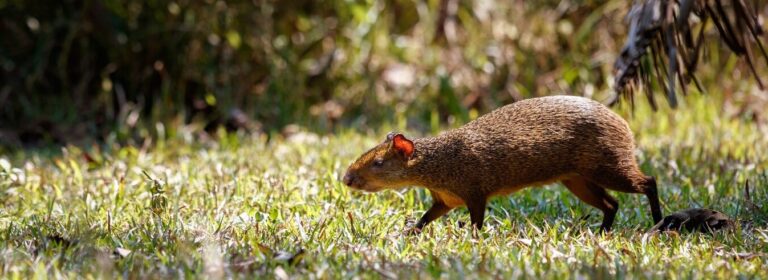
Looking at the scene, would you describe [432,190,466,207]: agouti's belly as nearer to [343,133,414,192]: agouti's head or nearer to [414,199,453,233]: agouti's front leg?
[414,199,453,233]: agouti's front leg

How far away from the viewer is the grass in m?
3.91

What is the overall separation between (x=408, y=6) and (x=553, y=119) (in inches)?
220

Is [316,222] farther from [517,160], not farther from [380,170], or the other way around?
[517,160]

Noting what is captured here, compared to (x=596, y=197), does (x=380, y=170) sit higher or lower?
higher

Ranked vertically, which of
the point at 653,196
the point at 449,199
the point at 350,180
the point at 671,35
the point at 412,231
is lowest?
the point at 653,196

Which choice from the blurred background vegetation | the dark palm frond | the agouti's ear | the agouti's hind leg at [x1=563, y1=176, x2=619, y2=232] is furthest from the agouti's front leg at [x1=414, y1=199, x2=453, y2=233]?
the blurred background vegetation

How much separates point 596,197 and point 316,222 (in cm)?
129

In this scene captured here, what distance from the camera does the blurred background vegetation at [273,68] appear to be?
8648 mm

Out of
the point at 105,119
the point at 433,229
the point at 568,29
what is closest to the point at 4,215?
the point at 433,229

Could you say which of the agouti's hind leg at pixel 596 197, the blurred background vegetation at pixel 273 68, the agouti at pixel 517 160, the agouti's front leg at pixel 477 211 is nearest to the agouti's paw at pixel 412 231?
the agouti at pixel 517 160

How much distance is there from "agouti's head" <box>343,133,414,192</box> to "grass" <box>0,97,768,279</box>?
160 mm

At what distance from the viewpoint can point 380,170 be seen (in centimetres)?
496

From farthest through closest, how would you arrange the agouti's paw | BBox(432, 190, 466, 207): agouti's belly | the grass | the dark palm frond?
the dark palm frond, BBox(432, 190, 466, 207): agouti's belly, the agouti's paw, the grass

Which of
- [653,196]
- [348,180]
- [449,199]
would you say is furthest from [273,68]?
[653,196]
